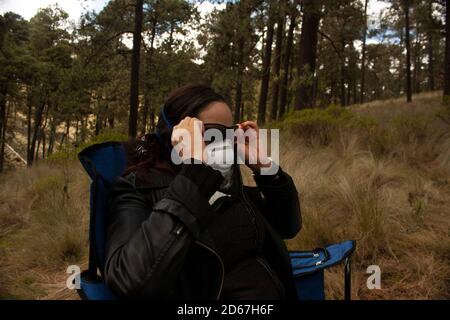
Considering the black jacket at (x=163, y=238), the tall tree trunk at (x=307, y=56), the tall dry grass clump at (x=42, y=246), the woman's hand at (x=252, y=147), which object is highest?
the tall tree trunk at (x=307, y=56)

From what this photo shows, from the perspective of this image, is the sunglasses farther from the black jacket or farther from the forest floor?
the forest floor

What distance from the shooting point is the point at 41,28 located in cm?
2727

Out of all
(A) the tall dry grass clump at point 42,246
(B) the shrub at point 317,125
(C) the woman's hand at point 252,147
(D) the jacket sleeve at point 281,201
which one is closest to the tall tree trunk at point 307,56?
(B) the shrub at point 317,125

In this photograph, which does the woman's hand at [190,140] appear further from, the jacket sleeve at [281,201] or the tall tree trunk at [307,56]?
the tall tree trunk at [307,56]

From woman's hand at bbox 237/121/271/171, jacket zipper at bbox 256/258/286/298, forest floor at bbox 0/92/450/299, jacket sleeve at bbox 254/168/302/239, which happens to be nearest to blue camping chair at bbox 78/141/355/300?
jacket sleeve at bbox 254/168/302/239

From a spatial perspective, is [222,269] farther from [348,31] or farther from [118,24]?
[348,31]

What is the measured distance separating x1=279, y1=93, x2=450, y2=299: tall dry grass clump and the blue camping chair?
889 mm

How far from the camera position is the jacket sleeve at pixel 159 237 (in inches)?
56.0

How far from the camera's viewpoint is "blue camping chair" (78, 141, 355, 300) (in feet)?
5.41

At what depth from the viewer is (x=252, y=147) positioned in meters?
2.00

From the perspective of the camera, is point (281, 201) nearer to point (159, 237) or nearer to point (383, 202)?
point (159, 237)

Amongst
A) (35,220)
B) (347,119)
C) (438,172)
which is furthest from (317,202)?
(347,119)

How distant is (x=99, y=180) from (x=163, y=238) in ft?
1.56
